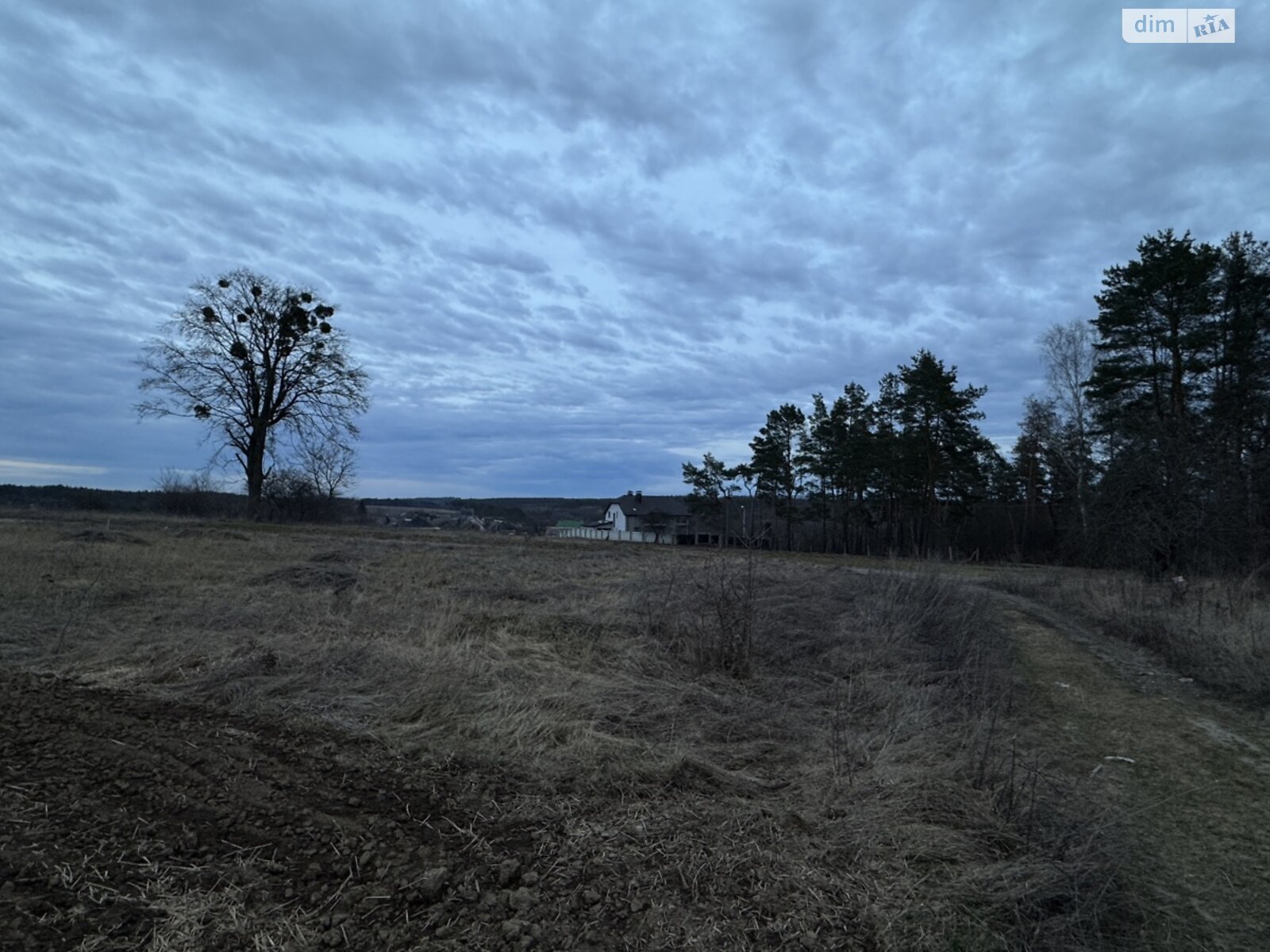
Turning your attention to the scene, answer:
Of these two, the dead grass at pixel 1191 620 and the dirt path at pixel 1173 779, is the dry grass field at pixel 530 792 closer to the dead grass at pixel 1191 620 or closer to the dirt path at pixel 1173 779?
the dirt path at pixel 1173 779

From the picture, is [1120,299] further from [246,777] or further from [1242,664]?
[246,777]

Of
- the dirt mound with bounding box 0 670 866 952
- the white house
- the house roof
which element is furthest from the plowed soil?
the house roof

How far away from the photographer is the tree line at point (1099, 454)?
16.4 metres

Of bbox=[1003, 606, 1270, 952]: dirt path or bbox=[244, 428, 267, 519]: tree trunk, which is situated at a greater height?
bbox=[244, 428, 267, 519]: tree trunk

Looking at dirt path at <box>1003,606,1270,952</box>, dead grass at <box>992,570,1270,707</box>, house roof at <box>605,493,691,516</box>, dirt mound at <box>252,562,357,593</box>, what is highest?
house roof at <box>605,493,691,516</box>

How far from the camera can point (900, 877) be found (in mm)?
3193

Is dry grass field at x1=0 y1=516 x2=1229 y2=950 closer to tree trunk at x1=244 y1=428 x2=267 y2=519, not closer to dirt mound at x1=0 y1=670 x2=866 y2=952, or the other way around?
dirt mound at x1=0 y1=670 x2=866 y2=952

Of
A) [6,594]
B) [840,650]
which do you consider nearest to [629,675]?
[840,650]

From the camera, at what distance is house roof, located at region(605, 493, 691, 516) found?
3007 inches

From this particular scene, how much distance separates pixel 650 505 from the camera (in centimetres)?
7888

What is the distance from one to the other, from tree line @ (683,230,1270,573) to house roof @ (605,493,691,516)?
2076 centimetres

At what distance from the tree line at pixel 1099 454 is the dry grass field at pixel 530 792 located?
8.48 feet

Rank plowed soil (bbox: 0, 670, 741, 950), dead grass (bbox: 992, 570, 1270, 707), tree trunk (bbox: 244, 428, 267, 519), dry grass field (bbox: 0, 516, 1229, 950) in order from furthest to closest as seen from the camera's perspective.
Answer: tree trunk (bbox: 244, 428, 267, 519) < dead grass (bbox: 992, 570, 1270, 707) < dry grass field (bbox: 0, 516, 1229, 950) < plowed soil (bbox: 0, 670, 741, 950)

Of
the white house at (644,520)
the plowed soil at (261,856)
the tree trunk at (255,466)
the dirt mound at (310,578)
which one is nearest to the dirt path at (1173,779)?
the plowed soil at (261,856)
